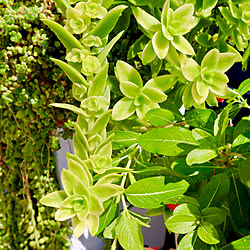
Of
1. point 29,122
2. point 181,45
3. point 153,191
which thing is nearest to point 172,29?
point 181,45

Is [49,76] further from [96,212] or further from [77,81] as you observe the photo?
[96,212]

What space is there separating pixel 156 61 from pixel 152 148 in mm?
232

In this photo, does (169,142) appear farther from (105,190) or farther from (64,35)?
(64,35)

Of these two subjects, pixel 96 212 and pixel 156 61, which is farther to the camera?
pixel 156 61

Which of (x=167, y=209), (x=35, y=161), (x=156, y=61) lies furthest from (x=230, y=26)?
(x=35, y=161)

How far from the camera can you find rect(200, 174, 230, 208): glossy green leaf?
0.42m

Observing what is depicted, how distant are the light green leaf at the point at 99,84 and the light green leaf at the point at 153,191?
17 cm

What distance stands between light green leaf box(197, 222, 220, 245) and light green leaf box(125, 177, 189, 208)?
60 millimetres

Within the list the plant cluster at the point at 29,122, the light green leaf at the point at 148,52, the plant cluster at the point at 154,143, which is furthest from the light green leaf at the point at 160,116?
the plant cluster at the point at 29,122

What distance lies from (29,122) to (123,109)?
1.68ft

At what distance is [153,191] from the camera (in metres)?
0.43

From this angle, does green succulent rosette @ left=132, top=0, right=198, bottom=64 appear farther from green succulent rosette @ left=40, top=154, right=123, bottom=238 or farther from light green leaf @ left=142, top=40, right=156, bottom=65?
green succulent rosette @ left=40, top=154, right=123, bottom=238

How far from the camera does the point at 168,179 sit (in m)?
0.46

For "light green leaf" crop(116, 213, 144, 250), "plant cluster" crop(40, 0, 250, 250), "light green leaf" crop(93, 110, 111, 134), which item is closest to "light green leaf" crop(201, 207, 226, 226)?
"plant cluster" crop(40, 0, 250, 250)
